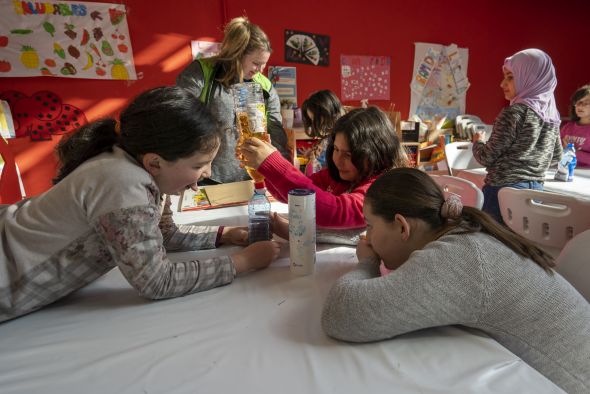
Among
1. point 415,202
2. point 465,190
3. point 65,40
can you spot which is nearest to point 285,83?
point 65,40

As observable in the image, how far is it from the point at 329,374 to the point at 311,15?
3154 millimetres

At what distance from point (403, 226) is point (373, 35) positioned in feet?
10.2

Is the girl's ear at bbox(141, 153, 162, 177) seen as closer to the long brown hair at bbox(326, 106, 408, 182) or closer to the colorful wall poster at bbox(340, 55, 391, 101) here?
the long brown hair at bbox(326, 106, 408, 182)

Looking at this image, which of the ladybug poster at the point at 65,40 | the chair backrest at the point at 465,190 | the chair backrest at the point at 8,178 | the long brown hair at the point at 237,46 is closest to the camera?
the chair backrest at the point at 465,190

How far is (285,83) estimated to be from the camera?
3121mm

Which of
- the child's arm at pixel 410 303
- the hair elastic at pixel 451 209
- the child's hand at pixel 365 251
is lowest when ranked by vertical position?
the child's hand at pixel 365 251

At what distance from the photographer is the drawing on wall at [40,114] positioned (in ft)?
7.75

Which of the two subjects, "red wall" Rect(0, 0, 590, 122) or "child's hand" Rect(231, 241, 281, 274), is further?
"red wall" Rect(0, 0, 590, 122)

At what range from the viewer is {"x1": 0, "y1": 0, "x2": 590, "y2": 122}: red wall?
259 centimetres

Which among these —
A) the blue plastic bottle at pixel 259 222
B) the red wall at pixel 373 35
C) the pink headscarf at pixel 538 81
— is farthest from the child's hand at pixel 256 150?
the red wall at pixel 373 35

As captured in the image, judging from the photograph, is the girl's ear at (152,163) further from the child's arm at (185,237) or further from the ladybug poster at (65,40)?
the ladybug poster at (65,40)

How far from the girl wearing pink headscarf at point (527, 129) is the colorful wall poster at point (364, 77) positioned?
1.71 metres

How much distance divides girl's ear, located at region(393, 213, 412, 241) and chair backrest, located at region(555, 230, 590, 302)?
0.41m

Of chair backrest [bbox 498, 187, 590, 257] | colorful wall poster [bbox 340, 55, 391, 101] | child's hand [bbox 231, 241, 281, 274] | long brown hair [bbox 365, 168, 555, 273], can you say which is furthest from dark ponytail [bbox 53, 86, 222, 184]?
colorful wall poster [bbox 340, 55, 391, 101]
